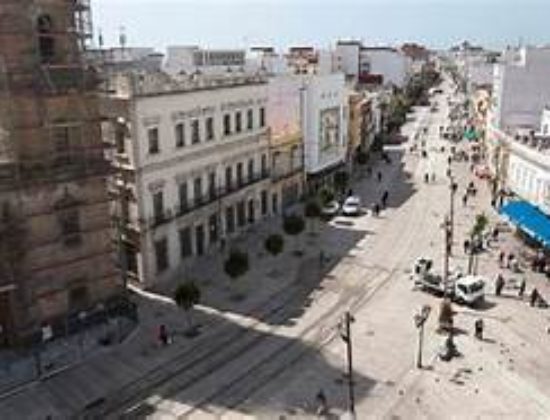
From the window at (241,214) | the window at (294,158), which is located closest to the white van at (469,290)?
the window at (241,214)

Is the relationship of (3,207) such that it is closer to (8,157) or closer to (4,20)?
(8,157)

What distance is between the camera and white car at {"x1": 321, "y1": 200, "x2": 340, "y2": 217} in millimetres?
57625

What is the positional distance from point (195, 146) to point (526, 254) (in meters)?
23.4

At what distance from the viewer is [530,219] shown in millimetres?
47750

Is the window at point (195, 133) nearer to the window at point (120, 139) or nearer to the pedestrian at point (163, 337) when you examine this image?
the window at point (120, 139)

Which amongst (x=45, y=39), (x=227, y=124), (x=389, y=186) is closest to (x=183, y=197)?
(x=227, y=124)

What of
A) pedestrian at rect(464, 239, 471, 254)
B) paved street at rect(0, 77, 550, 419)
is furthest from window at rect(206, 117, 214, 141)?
pedestrian at rect(464, 239, 471, 254)

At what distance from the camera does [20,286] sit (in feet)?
103

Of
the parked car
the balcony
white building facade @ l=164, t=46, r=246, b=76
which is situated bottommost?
the parked car

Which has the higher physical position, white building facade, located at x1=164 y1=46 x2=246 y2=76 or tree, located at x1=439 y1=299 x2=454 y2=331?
white building facade, located at x1=164 y1=46 x2=246 y2=76

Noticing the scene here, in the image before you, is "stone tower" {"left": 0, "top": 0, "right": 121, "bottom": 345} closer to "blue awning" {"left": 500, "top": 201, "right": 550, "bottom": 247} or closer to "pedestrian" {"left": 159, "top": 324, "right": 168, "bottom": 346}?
"pedestrian" {"left": 159, "top": 324, "right": 168, "bottom": 346}

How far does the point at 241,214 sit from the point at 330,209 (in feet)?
34.2

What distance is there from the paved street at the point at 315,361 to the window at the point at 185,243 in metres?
4.74

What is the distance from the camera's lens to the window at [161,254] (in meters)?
41.5
